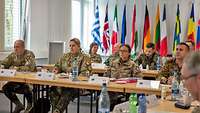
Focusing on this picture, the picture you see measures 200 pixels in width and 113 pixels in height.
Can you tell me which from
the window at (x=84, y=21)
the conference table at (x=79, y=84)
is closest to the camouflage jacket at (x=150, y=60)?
the conference table at (x=79, y=84)

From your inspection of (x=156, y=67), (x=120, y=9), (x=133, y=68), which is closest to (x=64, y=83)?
(x=133, y=68)

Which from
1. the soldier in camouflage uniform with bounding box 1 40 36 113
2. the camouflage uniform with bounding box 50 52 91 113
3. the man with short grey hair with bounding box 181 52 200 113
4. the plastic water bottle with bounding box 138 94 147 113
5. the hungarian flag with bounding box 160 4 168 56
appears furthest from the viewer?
the hungarian flag with bounding box 160 4 168 56

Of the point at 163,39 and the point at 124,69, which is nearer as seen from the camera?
the point at 124,69

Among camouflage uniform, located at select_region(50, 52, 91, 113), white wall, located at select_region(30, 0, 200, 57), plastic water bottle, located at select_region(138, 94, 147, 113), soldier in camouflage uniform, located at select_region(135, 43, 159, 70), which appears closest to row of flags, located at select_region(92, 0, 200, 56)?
white wall, located at select_region(30, 0, 200, 57)

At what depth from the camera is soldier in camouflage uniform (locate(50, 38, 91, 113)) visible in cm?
497

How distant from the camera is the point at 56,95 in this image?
5.05m

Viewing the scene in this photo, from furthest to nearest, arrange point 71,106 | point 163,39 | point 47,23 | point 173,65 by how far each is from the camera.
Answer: point 47,23, point 163,39, point 71,106, point 173,65

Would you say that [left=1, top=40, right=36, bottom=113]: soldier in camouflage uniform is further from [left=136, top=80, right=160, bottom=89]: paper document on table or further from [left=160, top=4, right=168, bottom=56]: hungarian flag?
[left=160, top=4, right=168, bottom=56]: hungarian flag

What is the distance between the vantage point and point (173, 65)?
4.60 m

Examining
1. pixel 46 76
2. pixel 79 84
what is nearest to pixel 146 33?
pixel 46 76

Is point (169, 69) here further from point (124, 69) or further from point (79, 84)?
point (79, 84)

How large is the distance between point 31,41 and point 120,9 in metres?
2.61

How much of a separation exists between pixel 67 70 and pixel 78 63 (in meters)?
0.26

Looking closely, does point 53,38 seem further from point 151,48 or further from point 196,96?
point 196,96
